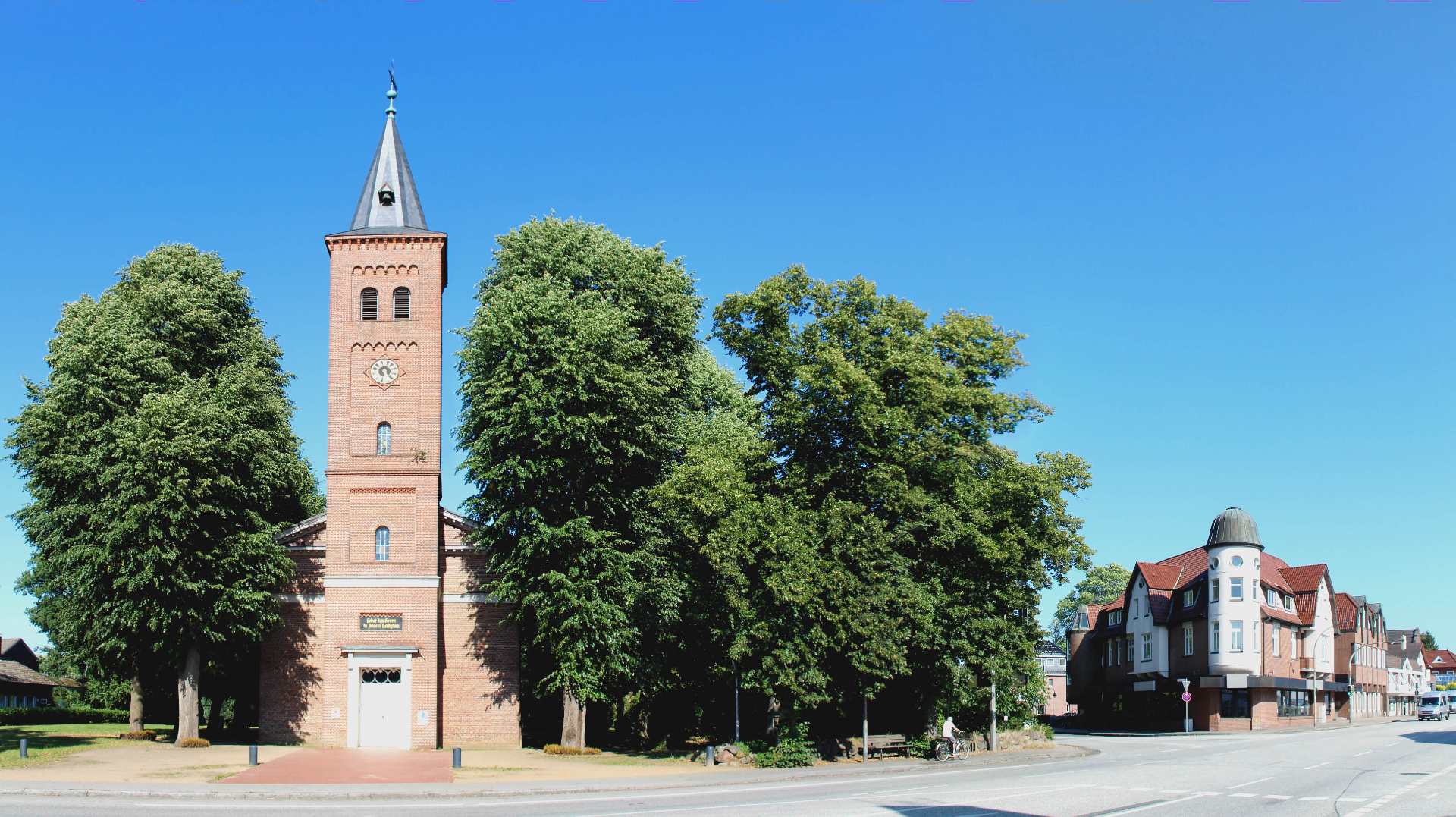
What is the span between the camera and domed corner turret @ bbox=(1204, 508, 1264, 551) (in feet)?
220

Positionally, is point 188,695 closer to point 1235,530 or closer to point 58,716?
point 58,716

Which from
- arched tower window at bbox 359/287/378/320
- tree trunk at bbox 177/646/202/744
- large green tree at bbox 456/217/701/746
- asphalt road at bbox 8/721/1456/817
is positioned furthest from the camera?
arched tower window at bbox 359/287/378/320

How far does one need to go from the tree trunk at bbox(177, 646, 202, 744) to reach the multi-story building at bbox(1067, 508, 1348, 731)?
4847cm

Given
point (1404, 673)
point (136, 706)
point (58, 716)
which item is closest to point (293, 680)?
point (136, 706)

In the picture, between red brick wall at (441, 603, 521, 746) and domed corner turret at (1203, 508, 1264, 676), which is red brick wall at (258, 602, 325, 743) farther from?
domed corner turret at (1203, 508, 1264, 676)

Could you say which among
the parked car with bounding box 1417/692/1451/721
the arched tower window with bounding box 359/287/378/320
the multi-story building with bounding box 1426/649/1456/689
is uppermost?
the arched tower window with bounding box 359/287/378/320

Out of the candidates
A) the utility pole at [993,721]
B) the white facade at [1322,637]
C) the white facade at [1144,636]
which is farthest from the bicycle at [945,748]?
the white facade at [1322,637]

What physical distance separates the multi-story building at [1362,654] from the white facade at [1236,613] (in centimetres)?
2014

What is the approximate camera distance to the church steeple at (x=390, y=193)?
43906 mm

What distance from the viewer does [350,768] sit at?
33156mm

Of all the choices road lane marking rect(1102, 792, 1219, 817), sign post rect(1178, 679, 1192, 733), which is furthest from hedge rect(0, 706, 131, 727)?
sign post rect(1178, 679, 1192, 733)

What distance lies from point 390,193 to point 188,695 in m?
19.0

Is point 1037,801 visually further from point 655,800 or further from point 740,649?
point 740,649

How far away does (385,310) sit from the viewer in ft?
141
